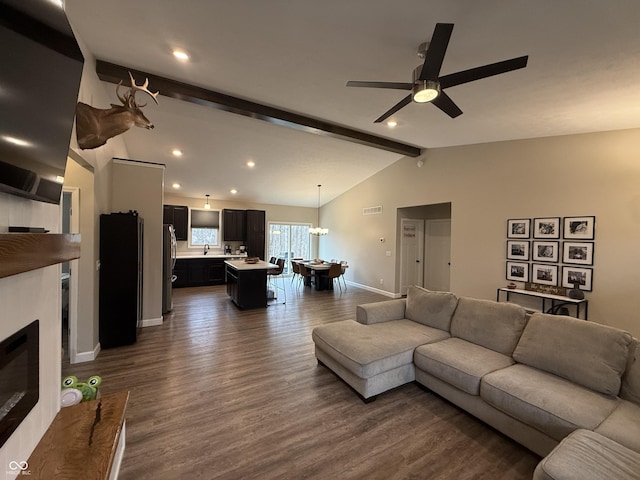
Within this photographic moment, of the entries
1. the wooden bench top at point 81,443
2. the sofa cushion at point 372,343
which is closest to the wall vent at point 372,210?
the sofa cushion at point 372,343

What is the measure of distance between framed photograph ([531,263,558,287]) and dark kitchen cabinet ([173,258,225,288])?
7.49 m

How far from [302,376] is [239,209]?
7.05 meters

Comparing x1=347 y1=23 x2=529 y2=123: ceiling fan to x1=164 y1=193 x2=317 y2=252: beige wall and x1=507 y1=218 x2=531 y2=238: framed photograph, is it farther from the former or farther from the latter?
x1=164 y1=193 x2=317 y2=252: beige wall

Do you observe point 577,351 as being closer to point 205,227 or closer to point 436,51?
point 436,51

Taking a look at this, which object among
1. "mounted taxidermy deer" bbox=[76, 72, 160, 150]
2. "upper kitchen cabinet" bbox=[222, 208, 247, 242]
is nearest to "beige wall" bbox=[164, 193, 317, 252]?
"upper kitchen cabinet" bbox=[222, 208, 247, 242]

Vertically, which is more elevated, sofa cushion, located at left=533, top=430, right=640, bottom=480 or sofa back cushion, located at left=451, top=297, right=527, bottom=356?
sofa back cushion, located at left=451, top=297, right=527, bottom=356

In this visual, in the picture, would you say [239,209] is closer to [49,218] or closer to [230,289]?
[230,289]

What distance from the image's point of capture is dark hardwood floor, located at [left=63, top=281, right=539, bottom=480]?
1.81 meters

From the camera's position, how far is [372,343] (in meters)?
2.67

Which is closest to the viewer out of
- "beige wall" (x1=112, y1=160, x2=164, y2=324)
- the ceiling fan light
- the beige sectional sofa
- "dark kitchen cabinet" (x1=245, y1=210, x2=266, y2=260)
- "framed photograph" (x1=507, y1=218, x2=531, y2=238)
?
the beige sectional sofa

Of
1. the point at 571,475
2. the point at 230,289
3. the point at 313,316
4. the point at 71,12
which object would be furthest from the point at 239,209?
the point at 571,475

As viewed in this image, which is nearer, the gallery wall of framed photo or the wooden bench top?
the wooden bench top

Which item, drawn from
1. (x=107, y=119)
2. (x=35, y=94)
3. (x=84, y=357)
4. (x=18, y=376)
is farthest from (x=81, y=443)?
(x=107, y=119)

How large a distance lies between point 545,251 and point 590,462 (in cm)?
398
